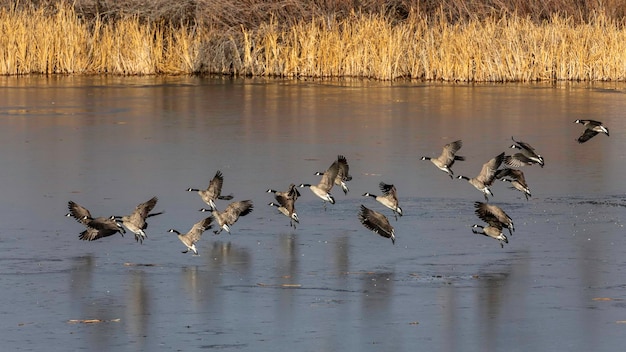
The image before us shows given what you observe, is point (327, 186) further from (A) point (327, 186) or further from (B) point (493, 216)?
(B) point (493, 216)

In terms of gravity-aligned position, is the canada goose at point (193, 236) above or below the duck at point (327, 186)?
below

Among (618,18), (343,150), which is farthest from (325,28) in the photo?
(343,150)

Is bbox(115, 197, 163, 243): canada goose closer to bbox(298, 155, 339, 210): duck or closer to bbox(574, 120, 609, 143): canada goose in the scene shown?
bbox(298, 155, 339, 210): duck

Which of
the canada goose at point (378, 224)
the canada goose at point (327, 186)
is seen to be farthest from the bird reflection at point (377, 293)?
the canada goose at point (327, 186)

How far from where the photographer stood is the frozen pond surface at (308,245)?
6.36 m

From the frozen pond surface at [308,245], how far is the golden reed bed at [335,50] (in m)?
6.28

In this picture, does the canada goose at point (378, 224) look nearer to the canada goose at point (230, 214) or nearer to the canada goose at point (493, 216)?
the canada goose at point (493, 216)

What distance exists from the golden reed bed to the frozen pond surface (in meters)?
6.28

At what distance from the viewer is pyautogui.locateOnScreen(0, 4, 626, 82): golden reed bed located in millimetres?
23750

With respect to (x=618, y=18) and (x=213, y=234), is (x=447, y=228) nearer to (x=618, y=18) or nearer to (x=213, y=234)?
(x=213, y=234)

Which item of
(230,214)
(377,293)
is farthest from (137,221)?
(377,293)

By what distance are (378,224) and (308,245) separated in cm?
53

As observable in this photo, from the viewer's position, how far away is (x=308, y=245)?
344 inches

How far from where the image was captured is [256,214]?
9.91m
